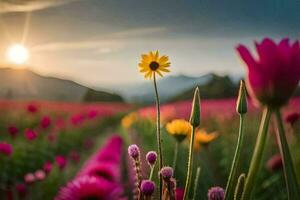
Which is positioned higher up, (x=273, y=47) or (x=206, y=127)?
(x=206, y=127)

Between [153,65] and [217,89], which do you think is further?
[217,89]


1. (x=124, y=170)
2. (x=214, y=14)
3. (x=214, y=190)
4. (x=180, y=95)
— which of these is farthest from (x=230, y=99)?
(x=124, y=170)

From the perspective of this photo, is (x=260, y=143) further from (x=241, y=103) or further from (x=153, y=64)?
(x=153, y=64)

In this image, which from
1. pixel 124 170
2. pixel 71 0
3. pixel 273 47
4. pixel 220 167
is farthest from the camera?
pixel 124 170

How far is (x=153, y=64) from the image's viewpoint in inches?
19.0

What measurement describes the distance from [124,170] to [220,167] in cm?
58

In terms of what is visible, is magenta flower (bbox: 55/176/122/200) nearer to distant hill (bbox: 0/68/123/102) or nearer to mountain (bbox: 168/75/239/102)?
mountain (bbox: 168/75/239/102)

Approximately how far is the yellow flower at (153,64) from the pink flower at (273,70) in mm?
155

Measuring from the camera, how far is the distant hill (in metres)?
1.02

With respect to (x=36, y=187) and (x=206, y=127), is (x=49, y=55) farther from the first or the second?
(x=36, y=187)

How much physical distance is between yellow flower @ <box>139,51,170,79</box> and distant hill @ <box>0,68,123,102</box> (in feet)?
1.29

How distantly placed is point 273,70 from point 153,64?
17 cm

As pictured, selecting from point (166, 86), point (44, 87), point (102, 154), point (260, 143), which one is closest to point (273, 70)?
point (260, 143)

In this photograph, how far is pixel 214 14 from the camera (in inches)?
28.8
